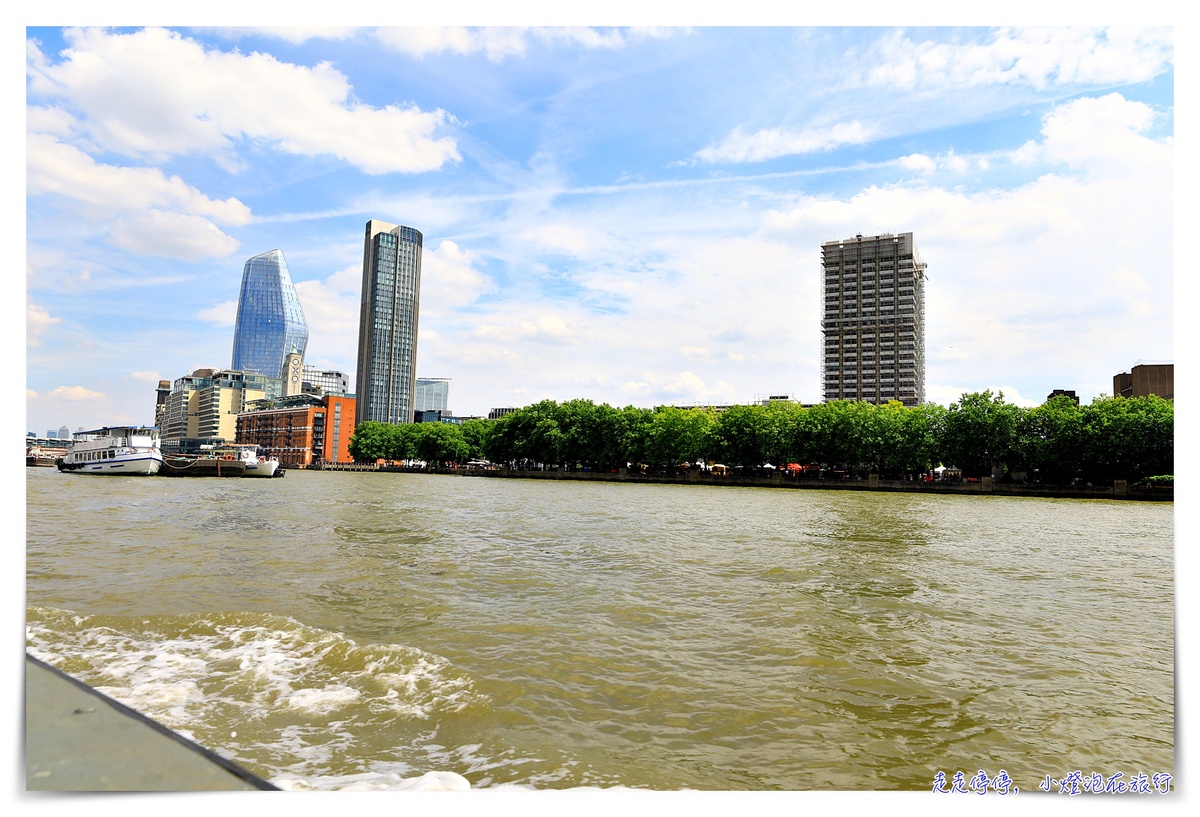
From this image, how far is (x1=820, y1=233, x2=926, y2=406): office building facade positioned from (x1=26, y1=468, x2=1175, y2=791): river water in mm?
139740

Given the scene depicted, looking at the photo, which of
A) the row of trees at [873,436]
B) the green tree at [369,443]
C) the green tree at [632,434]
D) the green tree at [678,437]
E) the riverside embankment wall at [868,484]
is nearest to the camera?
the riverside embankment wall at [868,484]

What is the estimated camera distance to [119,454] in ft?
193

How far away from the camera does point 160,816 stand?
3.16 metres

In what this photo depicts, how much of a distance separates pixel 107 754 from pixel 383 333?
20279 cm

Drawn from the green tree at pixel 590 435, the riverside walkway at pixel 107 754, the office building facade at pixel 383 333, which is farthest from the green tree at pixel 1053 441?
the office building facade at pixel 383 333

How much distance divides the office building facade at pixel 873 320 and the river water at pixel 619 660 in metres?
140

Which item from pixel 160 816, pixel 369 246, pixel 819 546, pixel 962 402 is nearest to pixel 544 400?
pixel 962 402

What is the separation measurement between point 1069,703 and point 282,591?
9381 mm

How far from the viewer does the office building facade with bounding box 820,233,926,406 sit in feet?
475

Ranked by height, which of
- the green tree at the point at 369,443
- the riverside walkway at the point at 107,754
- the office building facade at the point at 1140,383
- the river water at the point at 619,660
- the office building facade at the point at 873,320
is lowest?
the river water at the point at 619,660

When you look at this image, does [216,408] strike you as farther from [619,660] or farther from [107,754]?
[107,754]

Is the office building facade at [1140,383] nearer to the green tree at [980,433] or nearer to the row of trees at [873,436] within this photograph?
the row of trees at [873,436]

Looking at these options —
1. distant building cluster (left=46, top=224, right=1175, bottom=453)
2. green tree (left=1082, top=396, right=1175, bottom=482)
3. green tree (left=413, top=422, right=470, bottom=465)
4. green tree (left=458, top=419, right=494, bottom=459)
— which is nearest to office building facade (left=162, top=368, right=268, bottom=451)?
distant building cluster (left=46, top=224, right=1175, bottom=453)

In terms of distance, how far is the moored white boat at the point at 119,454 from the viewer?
58.8 m
